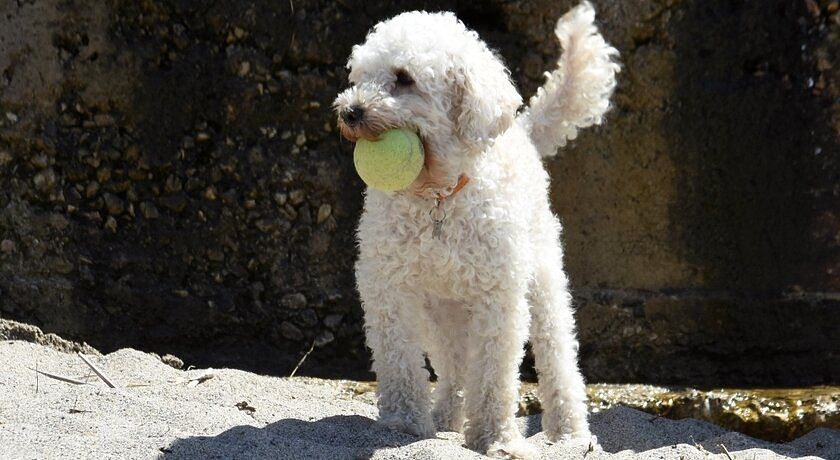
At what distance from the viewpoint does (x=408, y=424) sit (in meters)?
4.69

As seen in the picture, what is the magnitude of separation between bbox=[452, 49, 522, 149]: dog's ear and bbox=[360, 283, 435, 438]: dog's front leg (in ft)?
2.39

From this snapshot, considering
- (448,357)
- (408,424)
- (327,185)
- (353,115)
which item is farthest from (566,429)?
(327,185)

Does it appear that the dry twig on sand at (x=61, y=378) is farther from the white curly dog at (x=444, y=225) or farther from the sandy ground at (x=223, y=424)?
the white curly dog at (x=444, y=225)

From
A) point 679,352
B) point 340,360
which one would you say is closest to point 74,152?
point 340,360

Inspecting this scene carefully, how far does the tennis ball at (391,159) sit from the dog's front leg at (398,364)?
509 millimetres

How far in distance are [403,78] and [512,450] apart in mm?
1561

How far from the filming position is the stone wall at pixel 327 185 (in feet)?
23.1

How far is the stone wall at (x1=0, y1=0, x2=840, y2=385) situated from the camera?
705 cm

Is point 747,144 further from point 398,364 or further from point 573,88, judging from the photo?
point 398,364

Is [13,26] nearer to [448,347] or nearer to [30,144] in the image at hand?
[30,144]

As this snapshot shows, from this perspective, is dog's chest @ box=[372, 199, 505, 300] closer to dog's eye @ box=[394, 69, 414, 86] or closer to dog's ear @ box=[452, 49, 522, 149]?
dog's ear @ box=[452, 49, 522, 149]

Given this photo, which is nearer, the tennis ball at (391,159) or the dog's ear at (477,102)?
the tennis ball at (391,159)

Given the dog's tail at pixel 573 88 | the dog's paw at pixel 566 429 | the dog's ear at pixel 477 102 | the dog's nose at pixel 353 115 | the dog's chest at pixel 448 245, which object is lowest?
the dog's paw at pixel 566 429

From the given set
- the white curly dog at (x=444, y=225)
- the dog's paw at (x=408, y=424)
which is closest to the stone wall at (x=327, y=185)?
the white curly dog at (x=444, y=225)
